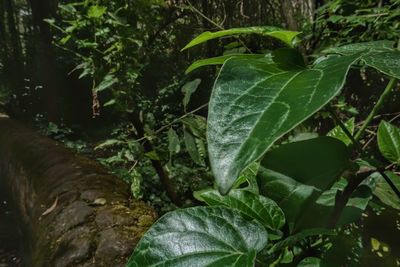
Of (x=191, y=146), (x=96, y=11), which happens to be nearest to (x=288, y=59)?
(x=191, y=146)

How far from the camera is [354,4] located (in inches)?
→ 69.5

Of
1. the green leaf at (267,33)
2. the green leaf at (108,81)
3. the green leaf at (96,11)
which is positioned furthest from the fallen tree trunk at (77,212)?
the green leaf at (267,33)

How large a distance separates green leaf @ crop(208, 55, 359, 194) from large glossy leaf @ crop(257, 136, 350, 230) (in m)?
0.09

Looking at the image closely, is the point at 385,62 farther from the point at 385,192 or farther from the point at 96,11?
the point at 96,11

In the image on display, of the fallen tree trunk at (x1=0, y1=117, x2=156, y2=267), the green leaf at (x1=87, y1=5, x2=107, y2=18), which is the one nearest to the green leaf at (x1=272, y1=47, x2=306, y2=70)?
the fallen tree trunk at (x1=0, y1=117, x2=156, y2=267)

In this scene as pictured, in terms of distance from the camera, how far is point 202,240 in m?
0.38

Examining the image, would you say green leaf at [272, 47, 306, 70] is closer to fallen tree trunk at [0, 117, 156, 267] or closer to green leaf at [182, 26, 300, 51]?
green leaf at [182, 26, 300, 51]

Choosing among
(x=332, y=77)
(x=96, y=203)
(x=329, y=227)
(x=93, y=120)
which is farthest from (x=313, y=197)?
(x=93, y=120)

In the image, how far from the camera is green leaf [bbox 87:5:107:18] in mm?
1559

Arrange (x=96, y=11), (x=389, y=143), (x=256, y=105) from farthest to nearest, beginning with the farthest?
(x=96, y=11) < (x=389, y=143) < (x=256, y=105)

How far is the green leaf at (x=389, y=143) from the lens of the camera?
1.57ft

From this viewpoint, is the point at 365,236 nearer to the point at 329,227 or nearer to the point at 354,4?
the point at 329,227

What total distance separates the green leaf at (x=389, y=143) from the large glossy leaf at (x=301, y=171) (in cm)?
14

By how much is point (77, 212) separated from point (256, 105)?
1.50 m
